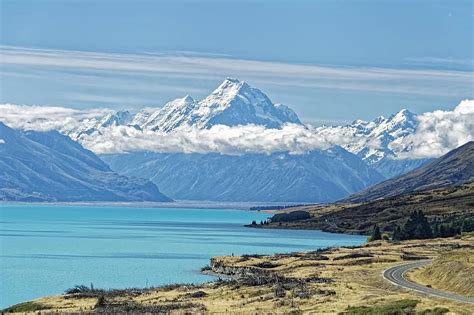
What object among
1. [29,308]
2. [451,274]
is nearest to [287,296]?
[451,274]

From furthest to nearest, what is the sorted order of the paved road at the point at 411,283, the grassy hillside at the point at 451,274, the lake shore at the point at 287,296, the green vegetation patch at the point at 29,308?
the green vegetation patch at the point at 29,308 < the grassy hillside at the point at 451,274 < the paved road at the point at 411,283 < the lake shore at the point at 287,296

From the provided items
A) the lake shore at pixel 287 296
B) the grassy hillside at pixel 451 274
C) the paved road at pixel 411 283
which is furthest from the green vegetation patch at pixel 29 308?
the grassy hillside at pixel 451 274

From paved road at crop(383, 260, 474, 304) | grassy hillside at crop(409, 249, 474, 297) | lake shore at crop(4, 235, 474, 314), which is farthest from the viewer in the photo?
grassy hillside at crop(409, 249, 474, 297)

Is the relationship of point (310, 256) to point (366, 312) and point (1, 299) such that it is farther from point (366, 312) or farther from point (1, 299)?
point (366, 312)

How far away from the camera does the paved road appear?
93.1 metres

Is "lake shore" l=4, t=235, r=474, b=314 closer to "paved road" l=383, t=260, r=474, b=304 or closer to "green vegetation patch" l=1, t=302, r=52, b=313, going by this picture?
"green vegetation patch" l=1, t=302, r=52, b=313

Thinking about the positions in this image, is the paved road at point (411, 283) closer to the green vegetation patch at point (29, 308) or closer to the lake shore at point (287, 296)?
the lake shore at point (287, 296)

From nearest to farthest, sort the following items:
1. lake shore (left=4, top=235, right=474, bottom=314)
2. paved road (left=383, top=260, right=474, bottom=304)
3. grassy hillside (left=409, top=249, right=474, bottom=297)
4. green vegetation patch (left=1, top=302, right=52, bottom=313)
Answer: lake shore (left=4, top=235, right=474, bottom=314)
paved road (left=383, top=260, right=474, bottom=304)
grassy hillside (left=409, top=249, right=474, bottom=297)
green vegetation patch (left=1, top=302, right=52, bottom=313)

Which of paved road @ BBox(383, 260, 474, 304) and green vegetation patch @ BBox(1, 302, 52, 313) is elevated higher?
green vegetation patch @ BBox(1, 302, 52, 313)

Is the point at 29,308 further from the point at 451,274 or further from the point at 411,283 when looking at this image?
the point at 451,274

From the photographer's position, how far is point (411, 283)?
4358 inches

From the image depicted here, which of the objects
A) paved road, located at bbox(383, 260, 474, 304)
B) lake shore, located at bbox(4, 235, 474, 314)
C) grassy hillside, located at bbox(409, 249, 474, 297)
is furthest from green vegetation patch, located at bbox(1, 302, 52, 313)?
grassy hillside, located at bbox(409, 249, 474, 297)

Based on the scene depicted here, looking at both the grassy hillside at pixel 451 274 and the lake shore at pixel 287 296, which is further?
the grassy hillside at pixel 451 274

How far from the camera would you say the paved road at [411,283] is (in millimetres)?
93125
